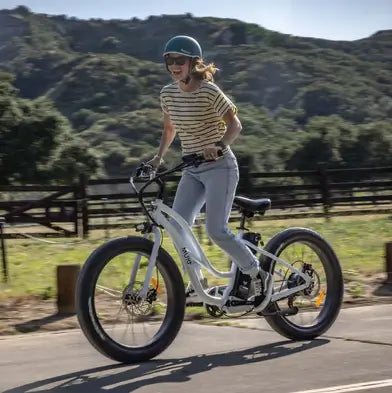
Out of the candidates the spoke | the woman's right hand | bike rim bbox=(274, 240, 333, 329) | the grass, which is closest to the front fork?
the spoke

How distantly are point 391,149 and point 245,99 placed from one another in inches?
1299

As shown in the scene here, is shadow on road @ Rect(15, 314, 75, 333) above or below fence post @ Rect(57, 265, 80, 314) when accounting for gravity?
below

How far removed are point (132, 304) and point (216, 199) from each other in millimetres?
911

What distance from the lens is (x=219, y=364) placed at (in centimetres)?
558

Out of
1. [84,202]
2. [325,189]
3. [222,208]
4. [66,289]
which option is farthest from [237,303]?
[325,189]

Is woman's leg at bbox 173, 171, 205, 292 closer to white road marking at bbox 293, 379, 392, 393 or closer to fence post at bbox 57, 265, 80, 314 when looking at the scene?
white road marking at bbox 293, 379, 392, 393

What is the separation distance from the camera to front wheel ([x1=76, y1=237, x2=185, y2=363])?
5434mm

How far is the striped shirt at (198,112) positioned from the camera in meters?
5.74

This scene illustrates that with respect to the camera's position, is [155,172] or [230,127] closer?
[230,127]

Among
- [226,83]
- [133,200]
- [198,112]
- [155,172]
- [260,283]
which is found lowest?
[133,200]

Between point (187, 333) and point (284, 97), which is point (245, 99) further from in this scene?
point (187, 333)

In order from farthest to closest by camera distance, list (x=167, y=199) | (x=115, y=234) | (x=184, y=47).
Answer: (x=115, y=234) < (x=167, y=199) < (x=184, y=47)

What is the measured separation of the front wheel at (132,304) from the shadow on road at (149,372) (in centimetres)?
14

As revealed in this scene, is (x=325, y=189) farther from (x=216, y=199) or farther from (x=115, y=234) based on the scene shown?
(x=216, y=199)
